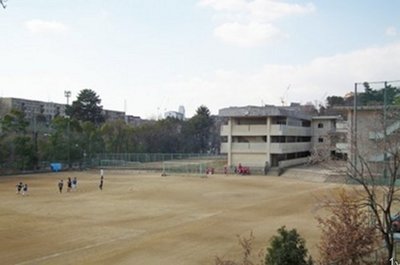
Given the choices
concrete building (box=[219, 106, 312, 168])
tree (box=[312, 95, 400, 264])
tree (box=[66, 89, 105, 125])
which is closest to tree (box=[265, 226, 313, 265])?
tree (box=[312, 95, 400, 264])

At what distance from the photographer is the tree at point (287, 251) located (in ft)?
42.0

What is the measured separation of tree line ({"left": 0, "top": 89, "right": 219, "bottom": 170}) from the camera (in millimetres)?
70375

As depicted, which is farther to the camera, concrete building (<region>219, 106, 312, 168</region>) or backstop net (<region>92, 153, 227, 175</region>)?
backstop net (<region>92, 153, 227, 175</region>)

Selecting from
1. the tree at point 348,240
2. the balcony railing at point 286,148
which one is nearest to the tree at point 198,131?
the balcony railing at point 286,148

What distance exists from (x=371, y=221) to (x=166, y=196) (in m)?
28.3

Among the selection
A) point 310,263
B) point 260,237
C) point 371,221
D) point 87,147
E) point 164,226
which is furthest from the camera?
point 87,147

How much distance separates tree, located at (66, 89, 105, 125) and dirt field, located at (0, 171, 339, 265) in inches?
2140

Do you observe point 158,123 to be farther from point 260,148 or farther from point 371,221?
point 371,221

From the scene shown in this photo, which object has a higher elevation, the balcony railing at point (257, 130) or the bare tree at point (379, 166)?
the balcony railing at point (257, 130)

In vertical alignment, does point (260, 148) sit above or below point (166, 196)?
above

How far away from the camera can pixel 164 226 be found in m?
28.3

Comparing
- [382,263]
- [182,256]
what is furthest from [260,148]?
[382,263]

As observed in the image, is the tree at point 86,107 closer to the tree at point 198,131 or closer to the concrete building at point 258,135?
the tree at point 198,131

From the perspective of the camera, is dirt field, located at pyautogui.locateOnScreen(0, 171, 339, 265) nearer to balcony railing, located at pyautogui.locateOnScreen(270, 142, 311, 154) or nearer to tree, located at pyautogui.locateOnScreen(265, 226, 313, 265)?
tree, located at pyautogui.locateOnScreen(265, 226, 313, 265)
